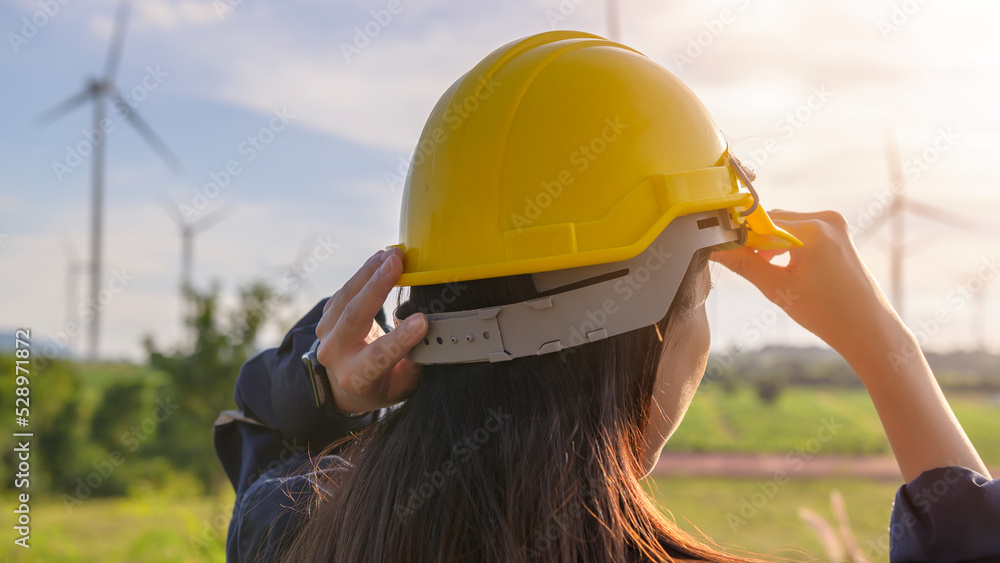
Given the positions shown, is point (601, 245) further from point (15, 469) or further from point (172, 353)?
point (15, 469)

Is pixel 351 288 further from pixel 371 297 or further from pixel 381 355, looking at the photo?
pixel 381 355

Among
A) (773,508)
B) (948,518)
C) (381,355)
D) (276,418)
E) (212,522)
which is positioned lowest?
(773,508)

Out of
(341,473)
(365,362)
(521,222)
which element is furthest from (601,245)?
(341,473)

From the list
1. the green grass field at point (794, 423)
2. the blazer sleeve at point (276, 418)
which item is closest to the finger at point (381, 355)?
the blazer sleeve at point (276, 418)

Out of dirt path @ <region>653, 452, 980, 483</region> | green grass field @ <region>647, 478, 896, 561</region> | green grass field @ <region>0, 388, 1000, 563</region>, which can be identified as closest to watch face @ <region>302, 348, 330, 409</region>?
green grass field @ <region>0, 388, 1000, 563</region>

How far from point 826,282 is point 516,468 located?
120cm

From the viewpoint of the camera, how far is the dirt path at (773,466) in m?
29.2

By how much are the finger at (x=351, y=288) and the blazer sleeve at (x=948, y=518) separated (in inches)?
58.9

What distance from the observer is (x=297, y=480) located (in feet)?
6.86

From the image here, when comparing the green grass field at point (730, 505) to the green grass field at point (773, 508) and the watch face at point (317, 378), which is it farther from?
the watch face at point (317, 378)

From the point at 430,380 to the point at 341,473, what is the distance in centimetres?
47

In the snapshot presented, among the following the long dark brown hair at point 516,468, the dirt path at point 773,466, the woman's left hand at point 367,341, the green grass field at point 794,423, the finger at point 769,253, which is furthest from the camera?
the green grass field at point 794,423

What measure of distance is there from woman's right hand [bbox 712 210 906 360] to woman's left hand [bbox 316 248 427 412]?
1.02 m

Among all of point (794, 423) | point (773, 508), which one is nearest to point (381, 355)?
point (773, 508)
